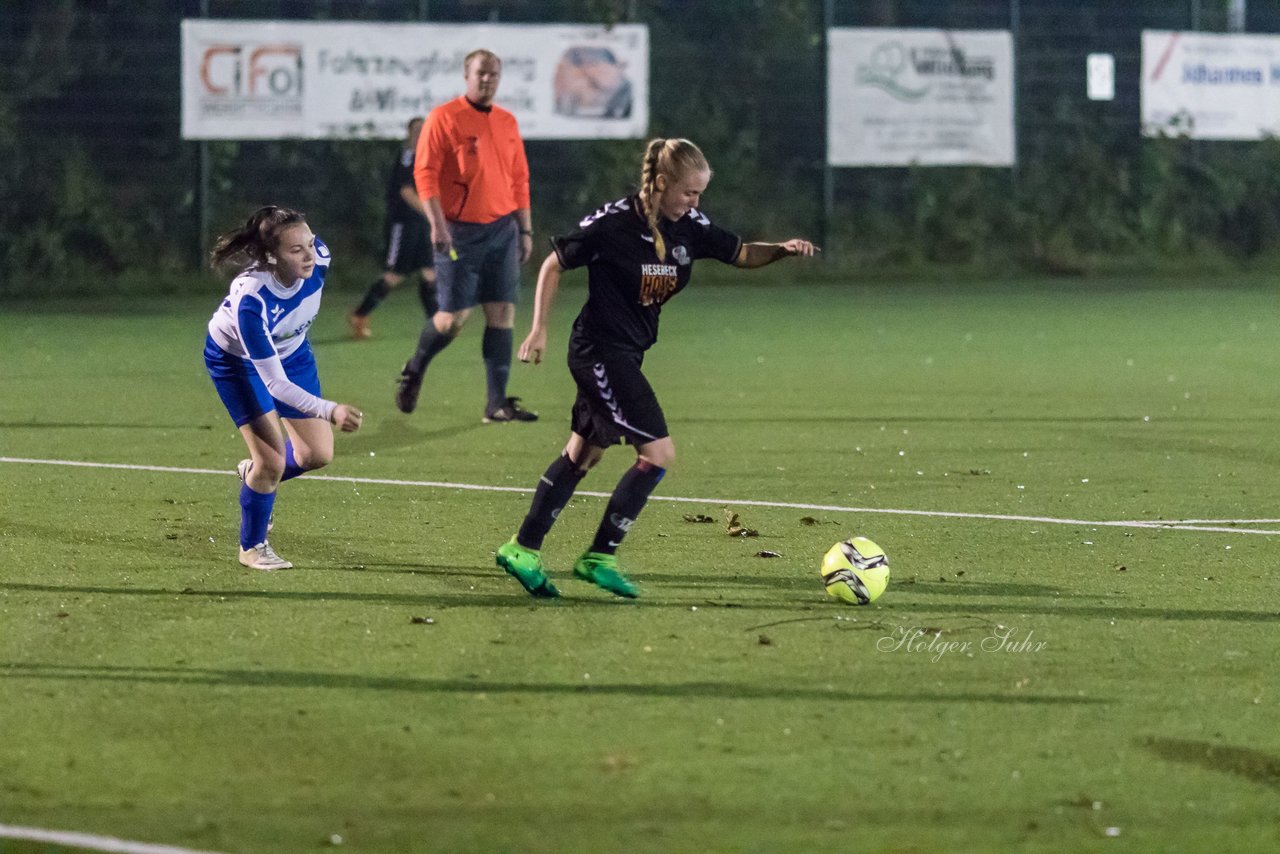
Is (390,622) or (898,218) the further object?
(898,218)

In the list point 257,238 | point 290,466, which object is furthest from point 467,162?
point 257,238

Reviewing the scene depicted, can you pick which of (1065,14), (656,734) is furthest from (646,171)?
(1065,14)

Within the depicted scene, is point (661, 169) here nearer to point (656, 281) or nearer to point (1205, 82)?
point (656, 281)

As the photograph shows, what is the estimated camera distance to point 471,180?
12.7 meters

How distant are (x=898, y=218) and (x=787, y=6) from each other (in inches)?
121

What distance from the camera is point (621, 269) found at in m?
7.40

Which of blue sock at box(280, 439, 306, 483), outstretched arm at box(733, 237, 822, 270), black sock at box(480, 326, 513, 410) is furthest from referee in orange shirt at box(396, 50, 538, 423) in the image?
outstretched arm at box(733, 237, 822, 270)

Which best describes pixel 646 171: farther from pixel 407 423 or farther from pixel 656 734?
pixel 407 423

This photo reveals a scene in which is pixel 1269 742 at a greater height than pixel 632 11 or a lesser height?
lesser

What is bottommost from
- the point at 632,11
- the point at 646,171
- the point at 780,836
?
the point at 780,836

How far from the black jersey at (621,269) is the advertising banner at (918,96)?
Result: 64.7 ft

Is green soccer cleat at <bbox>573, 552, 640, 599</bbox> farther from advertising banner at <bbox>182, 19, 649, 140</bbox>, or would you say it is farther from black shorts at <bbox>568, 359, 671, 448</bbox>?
advertising banner at <bbox>182, 19, 649, 140</bbox>

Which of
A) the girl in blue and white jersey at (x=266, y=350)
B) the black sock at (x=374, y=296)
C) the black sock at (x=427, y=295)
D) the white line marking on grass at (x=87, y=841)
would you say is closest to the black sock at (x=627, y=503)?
the girl in blue and white jersey at (x=266, y=350)

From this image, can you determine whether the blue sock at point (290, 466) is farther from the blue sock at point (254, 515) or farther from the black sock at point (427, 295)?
the black sock at point (427, 295)
